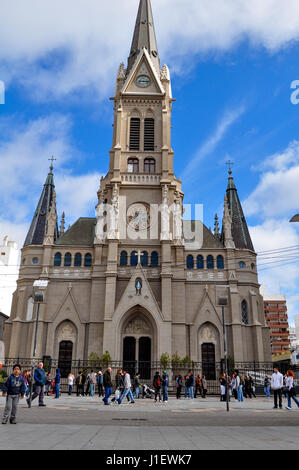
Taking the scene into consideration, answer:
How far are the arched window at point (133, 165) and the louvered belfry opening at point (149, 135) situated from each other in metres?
1.92

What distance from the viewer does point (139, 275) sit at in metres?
38.8

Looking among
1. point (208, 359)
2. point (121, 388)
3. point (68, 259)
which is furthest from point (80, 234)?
point (121, 388)

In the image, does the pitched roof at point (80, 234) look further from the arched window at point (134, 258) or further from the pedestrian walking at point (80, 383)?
the pedestrian walking at point (80, 383)

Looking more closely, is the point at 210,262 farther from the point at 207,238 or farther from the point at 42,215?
the point at 42,215

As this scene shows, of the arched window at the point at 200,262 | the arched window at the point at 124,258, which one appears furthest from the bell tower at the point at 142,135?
the arched window at the point at 200,262

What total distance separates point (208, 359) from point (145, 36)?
4387cm

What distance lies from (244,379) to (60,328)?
19298mm

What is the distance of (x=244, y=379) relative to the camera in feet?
92.5

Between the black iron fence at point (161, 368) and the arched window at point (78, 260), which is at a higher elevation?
the arched window at point (78, 260)

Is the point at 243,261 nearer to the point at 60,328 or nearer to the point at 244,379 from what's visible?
the point at 244,379

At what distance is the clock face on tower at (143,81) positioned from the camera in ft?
168
